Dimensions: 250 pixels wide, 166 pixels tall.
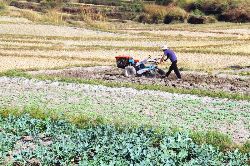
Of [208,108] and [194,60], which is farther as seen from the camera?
[194,60]

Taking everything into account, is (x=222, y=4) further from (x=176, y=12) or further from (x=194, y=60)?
(x=194, y=60)

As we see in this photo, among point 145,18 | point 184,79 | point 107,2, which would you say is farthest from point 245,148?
point 107,2

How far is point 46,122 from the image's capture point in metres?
11.3

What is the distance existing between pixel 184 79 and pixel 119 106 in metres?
5.77

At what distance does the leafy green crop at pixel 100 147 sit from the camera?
9000 millimetres

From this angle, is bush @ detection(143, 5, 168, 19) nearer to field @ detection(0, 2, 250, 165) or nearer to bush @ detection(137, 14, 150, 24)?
bush @ detection(137, 14, 150, 24)

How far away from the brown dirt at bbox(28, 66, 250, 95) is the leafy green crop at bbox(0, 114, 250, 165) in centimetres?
709

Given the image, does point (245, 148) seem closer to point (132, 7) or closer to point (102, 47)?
point (102, 47)

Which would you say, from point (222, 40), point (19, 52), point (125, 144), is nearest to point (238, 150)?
point (125, 144)

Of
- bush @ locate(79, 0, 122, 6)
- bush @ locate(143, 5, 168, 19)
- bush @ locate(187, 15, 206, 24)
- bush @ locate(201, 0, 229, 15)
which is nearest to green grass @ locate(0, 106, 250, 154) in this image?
bush @ locate(187, 15, 206, 24)

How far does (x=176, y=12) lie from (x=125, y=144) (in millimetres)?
41380

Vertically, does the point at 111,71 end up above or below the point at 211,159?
below

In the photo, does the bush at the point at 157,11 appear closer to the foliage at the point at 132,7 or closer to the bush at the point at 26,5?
the foliage at the point at 132,7

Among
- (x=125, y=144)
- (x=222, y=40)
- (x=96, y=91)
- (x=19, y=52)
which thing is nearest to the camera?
(x=125, y=144)
